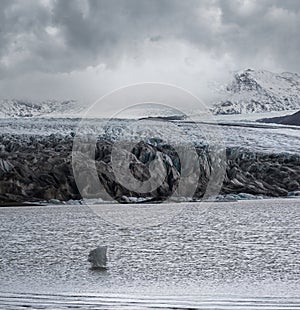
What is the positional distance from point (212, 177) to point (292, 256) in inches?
1438

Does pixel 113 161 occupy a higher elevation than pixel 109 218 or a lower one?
higher

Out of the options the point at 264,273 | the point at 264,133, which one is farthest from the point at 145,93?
the point at 264,273

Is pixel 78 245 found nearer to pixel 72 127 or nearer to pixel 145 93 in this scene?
pixel 72 127

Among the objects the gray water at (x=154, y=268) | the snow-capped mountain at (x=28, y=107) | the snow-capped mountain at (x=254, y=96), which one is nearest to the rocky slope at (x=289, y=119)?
the snow-capped mountain at (x=254, y=96)

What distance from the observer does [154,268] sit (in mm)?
15297

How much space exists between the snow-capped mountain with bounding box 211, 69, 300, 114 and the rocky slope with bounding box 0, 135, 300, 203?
119 metres

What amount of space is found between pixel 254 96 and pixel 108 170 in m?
141

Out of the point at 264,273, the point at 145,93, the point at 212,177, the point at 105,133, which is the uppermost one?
the point at 145,93

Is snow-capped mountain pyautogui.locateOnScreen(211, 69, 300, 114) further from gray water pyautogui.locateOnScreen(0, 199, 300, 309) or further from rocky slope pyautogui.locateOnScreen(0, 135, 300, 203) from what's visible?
gray water pyautogui.locateOnScreen(0, 199, 300, 309)

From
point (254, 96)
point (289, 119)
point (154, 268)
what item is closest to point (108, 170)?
point (154, 268)

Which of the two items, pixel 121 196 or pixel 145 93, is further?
pixel 145 93

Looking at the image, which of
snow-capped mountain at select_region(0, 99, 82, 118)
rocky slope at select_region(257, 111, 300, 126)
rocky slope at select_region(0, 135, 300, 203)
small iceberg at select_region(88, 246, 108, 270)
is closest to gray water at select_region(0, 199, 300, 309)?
small iceberg at select_region(88, 246, 108, 270)

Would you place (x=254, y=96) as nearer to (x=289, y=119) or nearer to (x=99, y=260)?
(x=289, y=119)

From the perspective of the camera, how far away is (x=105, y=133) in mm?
58312
